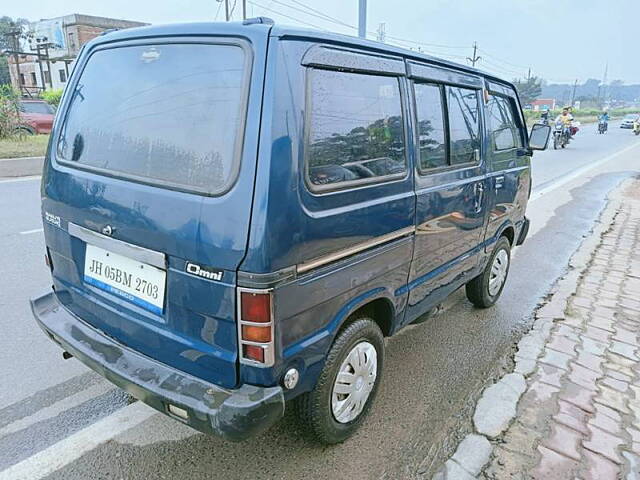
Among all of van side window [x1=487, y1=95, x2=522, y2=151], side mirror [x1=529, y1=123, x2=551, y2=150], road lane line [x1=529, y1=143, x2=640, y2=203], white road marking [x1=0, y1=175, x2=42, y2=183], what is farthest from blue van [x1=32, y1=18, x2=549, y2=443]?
white road marking [x1=0, y1=175, x2=42, y2=183]

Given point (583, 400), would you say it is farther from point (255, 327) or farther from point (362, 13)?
point (362, 13)

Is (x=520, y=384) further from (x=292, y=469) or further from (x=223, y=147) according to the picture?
(x=223, y=147)

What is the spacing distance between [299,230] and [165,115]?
79cm

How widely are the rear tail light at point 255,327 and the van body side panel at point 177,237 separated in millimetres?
37

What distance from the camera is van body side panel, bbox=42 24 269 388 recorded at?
178 cm

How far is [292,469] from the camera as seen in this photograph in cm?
230

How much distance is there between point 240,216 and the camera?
1.75 m

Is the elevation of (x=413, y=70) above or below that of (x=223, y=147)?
above

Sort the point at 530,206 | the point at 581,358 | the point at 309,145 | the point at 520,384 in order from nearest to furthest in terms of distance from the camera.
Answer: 1. the point at 309,145
2. the point at 520,384
3. the point at 581,358
4. the point at 530,206

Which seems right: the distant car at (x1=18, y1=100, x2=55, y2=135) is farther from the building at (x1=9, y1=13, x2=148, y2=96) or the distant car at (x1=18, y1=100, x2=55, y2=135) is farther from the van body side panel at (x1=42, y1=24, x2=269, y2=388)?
the building at (x1=9, y1=13, x2=148, y2=96)

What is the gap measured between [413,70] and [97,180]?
1735 millimetres

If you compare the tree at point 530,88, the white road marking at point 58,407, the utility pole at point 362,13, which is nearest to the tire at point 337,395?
the white road marking at point 58,407

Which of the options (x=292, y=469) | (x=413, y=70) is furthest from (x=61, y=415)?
(x=413, y=70)

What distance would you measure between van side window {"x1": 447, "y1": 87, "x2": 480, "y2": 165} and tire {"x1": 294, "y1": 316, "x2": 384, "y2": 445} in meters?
1.33
